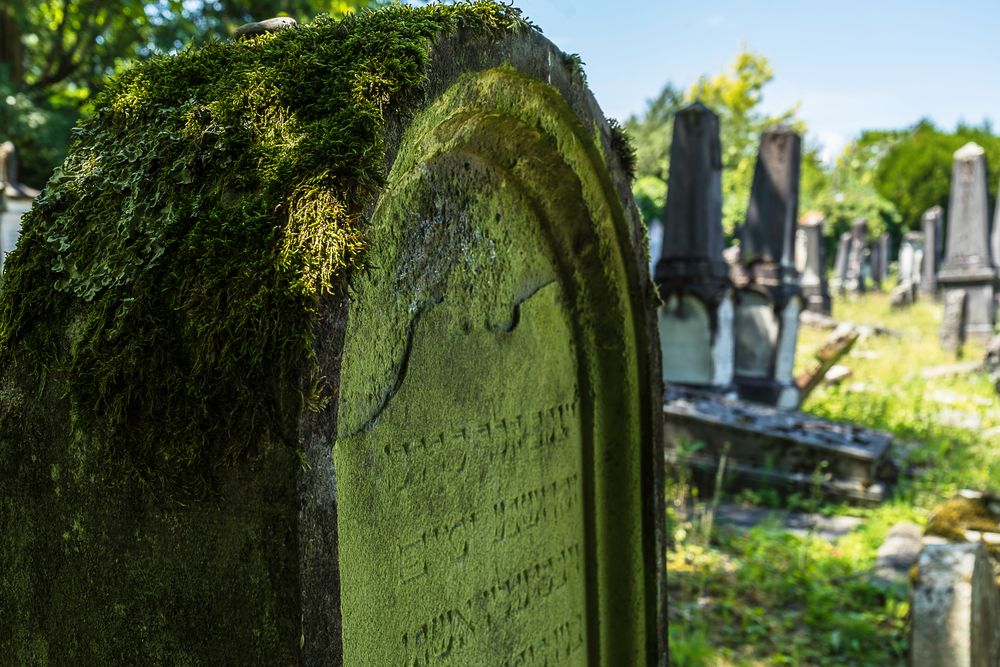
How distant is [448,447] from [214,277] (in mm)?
709

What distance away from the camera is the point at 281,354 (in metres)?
1.10

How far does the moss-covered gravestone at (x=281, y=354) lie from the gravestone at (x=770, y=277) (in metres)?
8.54

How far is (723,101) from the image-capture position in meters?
29.5

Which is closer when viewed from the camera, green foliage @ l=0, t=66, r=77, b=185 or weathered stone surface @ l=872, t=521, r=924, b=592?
weathered stone surface @ l=872, t=521, r=924, b=592

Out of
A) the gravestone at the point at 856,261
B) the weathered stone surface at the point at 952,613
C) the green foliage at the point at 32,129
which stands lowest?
the weathered stone surface at the point at 952,613

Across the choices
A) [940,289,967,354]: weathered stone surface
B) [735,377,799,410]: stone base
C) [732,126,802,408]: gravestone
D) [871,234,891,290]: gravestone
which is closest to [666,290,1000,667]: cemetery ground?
A: [735,377,799,410]: stone base

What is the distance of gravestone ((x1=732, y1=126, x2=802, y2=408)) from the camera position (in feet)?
32.6

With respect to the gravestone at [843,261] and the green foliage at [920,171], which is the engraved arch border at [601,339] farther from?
the green foliage at [920,171]

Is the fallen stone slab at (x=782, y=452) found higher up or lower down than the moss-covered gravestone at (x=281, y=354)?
lower down

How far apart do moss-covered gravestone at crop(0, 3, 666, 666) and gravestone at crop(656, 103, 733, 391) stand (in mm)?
6854

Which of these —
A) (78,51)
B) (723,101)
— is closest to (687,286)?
(78,51)

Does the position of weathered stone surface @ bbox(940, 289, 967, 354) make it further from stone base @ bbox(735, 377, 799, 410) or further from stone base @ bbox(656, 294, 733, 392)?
stone base @ bbox(656, 294, 733, 392)

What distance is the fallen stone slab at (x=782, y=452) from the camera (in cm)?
657

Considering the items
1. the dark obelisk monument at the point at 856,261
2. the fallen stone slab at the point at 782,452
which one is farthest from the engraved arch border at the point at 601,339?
the dark obelisk monument at the point at 856,261
